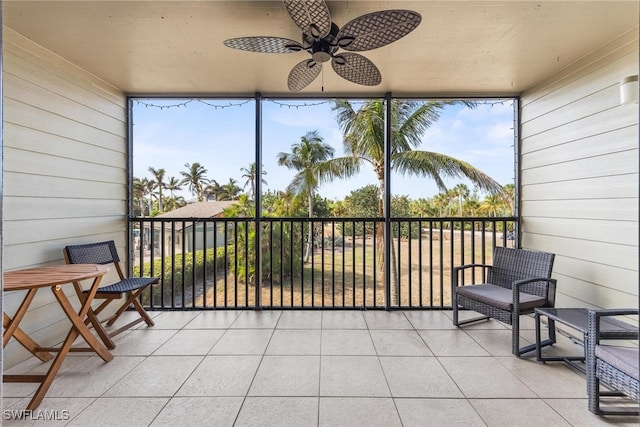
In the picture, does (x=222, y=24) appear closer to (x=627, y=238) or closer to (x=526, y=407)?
(x=526, y=407)

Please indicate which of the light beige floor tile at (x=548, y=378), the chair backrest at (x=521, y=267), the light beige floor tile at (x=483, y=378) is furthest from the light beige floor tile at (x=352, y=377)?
the chair backrest at (x=521, y=267)

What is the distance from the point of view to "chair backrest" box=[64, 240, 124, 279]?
8.30ft

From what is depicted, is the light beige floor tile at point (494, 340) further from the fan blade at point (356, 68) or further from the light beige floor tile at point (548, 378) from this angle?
the fan blade at point (356, 68)

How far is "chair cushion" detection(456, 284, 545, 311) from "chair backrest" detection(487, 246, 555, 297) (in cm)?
9

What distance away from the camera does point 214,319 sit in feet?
10.0

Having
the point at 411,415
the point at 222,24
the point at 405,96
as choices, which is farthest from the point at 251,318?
the point at 405,96

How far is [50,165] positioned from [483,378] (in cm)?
367

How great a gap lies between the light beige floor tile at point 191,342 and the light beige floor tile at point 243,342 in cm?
7

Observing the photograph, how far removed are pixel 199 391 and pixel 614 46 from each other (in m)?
3.83

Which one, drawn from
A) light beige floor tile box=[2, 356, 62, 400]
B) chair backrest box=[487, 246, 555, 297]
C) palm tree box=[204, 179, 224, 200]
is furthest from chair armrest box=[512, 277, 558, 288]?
light beige floor tile box=[2, 356, 62, 400]

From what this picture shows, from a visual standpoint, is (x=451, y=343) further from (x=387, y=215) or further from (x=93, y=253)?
(x=93, y=253)

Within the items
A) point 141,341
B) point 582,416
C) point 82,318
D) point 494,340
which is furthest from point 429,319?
point 82,318

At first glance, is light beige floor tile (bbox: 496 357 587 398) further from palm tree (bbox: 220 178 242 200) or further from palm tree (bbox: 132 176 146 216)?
palm tree (bbox: 132 176 146 216)

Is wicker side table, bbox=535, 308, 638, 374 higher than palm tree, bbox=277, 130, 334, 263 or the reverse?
the reverse
